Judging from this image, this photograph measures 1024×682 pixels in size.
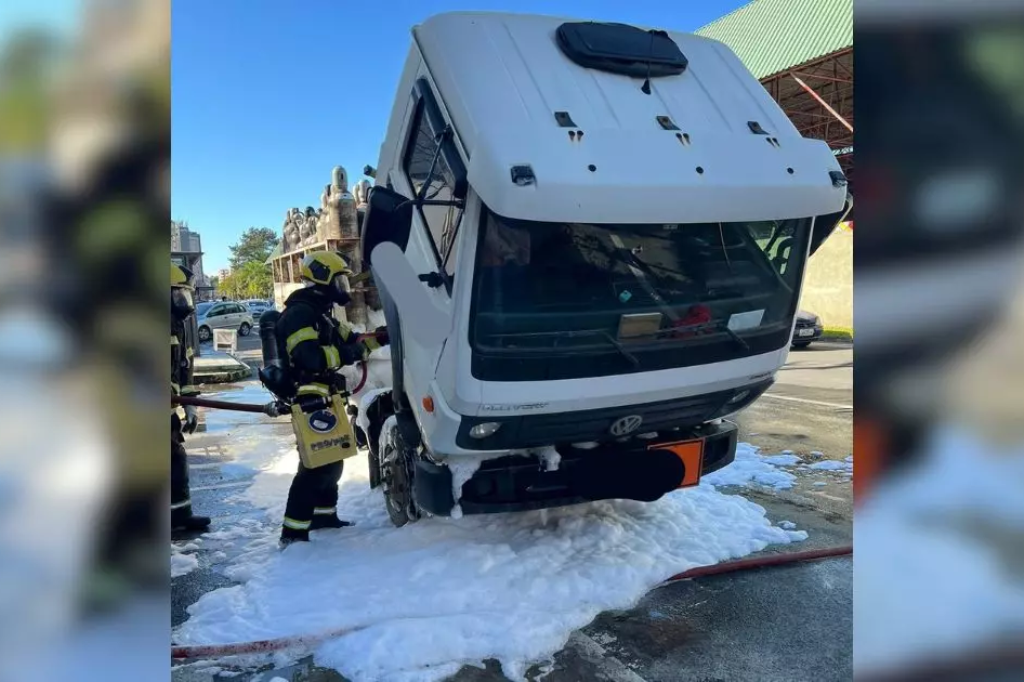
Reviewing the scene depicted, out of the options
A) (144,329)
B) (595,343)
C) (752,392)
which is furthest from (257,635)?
(752,392)

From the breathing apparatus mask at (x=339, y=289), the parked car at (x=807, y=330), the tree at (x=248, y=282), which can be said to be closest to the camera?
the breathing apparatus mask at (x=339, y=289)

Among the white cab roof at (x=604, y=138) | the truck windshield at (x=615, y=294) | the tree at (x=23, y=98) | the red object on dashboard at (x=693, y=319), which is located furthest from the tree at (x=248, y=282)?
the tree at (x=23, y=98)

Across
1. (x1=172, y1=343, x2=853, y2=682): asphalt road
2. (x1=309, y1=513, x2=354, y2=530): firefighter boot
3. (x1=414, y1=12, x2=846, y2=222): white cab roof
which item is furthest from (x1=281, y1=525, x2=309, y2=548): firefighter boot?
(x1=414, y1=12, x2=846, y2=222): white cab roof

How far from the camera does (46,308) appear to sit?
2.74 feet

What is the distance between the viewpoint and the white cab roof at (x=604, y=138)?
8.96ft

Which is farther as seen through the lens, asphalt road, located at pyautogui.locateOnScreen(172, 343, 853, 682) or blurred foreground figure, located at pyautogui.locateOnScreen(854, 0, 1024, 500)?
asphalt road, located at pyautogui.locateOnScreen(172, 343, 853, 682)

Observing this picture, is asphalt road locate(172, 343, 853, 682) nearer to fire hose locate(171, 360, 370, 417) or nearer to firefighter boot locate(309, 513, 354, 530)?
firefighter boot locate(309, 513, 354, 530)

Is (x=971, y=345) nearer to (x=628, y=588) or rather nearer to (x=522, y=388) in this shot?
(x=522, y=388)

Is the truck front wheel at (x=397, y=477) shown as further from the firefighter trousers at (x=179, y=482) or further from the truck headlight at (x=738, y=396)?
the truck headlight at (x=738, y=396)

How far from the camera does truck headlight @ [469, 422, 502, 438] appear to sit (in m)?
3.25

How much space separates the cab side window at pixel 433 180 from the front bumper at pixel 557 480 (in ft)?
3.59

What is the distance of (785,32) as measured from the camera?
17.4 m

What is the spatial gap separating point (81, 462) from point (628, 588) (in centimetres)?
309

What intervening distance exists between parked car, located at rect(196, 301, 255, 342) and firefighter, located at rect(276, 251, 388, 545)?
2427 centimetres
